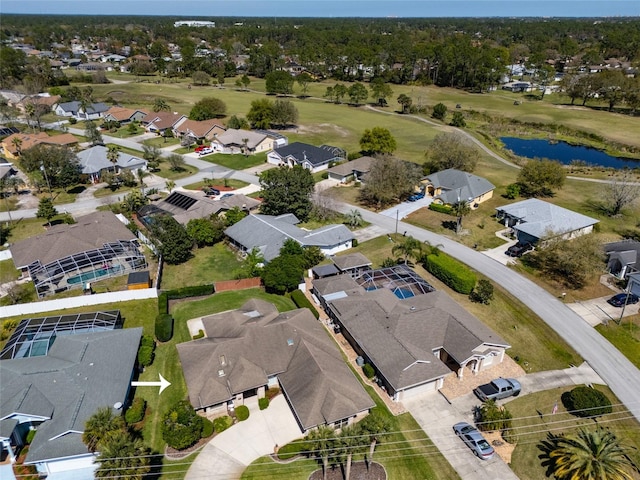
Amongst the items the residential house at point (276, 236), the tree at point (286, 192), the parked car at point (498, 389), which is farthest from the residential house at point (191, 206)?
the parked car at point (498, 389)

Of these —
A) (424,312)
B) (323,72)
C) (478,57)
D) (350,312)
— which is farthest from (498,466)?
(323,72)

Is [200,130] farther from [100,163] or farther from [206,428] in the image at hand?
[206,428]

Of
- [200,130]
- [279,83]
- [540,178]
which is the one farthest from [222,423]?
[279,83]

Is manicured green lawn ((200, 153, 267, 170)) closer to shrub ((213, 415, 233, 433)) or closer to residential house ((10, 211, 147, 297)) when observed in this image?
residential house ((10, 211, 147, 297))

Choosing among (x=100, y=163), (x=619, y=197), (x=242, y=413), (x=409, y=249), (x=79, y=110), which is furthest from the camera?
(x=79, y=110)

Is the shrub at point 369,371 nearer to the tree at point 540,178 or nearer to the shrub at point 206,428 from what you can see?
the shrub at point 206,428
